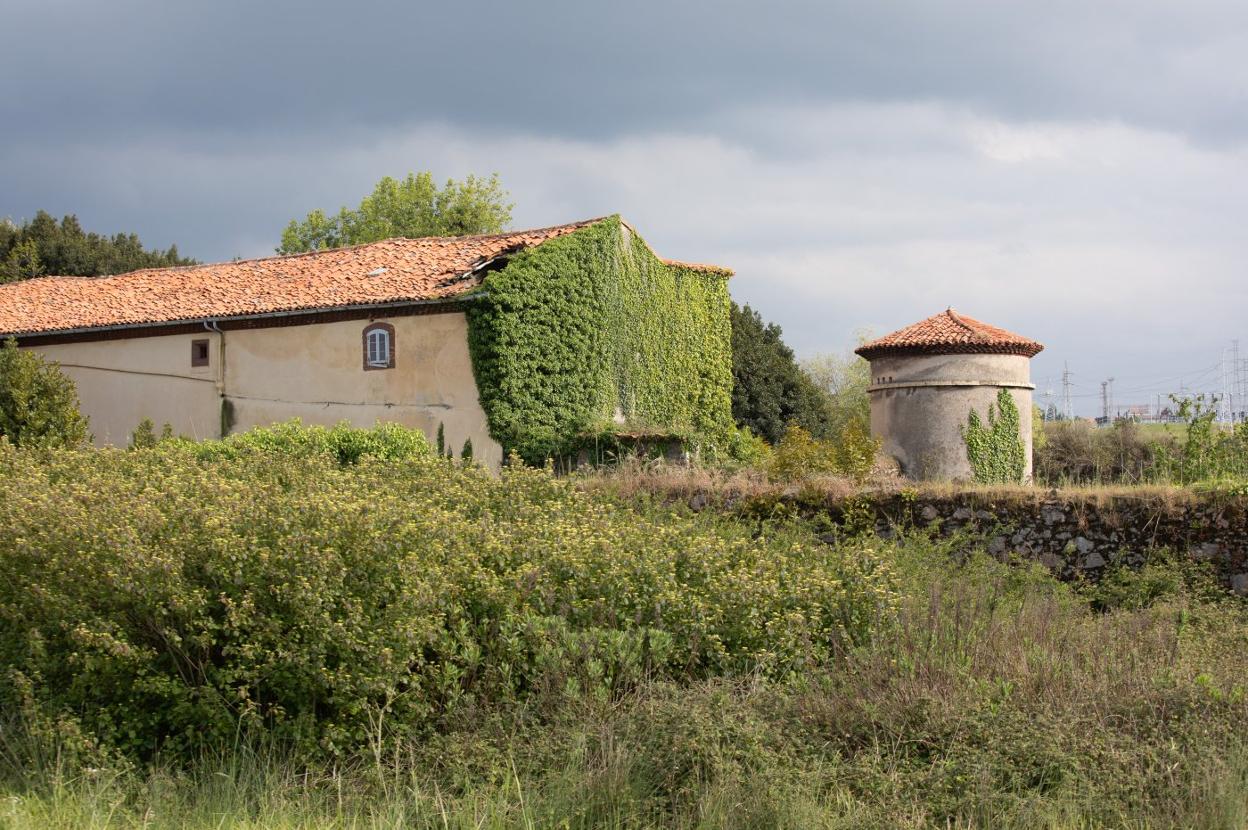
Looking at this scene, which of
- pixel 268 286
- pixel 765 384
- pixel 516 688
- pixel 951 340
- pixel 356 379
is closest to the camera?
pixel 516 688

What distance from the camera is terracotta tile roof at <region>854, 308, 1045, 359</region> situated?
2316 cm

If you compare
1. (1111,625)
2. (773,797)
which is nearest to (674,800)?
(773,797)

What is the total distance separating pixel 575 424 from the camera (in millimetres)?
23141

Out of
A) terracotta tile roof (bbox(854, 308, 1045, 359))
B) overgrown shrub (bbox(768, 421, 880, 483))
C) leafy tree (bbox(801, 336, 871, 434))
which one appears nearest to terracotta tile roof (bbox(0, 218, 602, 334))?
terracotta tile roof (bbox(854, 308, 1045, 359))

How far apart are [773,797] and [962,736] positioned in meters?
1.34

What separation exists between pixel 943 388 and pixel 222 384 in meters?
16.0

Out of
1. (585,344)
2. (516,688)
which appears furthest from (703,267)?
(516,688)

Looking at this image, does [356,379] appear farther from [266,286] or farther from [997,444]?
[997,444]

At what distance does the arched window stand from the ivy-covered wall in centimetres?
213

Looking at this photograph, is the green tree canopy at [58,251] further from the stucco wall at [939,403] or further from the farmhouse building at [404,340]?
the stucco wall at [939,403]

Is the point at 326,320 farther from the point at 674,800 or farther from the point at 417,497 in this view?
the point at 674,800

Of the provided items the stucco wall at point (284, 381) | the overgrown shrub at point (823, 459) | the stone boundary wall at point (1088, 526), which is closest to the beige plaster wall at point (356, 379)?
the stucco wall at point (284, 381)

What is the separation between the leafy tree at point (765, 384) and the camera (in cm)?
4203

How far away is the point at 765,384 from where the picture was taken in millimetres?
42750
